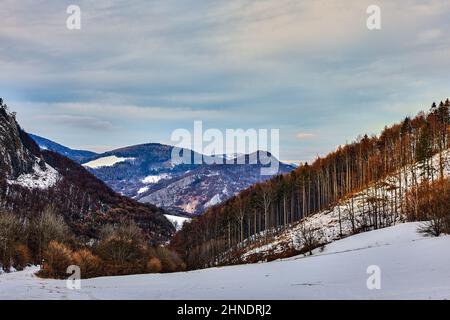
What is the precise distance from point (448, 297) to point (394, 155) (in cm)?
9799

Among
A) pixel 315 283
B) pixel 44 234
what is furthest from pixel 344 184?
pixel 315 283

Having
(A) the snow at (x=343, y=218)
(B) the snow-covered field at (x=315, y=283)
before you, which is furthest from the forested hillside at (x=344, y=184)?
(B) the snow-covered field at (x=315, y=283)

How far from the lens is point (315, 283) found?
29.2 metres

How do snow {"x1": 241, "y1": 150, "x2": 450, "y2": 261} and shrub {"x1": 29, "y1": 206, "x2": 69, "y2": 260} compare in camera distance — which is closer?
shrub {"x1": 29, "y1": 206, "x2": 69, "y2": 260}

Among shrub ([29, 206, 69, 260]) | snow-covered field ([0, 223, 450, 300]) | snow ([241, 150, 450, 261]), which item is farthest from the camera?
snow ([241, 150, 450, 261])

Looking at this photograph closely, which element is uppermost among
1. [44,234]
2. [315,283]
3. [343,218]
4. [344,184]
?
[344,184]

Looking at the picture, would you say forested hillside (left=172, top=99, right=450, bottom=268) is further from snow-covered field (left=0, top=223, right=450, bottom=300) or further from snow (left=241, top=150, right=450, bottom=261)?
snow-covered field (left=0, top=223, right=450, bottom=300)

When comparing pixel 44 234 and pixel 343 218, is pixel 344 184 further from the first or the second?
pixel 44 234

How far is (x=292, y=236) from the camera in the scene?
89250 mm

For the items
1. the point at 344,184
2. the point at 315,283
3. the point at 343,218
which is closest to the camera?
the point at 315,283

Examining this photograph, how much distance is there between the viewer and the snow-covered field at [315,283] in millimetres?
21641

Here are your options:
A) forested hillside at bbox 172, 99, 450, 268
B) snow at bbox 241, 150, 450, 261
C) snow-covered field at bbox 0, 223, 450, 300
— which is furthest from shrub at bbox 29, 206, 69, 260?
snow-covered field at bbox 0, 223, 450, 300

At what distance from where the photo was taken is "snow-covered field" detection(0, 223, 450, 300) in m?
21.6

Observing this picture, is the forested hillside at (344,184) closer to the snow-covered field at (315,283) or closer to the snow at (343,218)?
the snow at (343,218)
